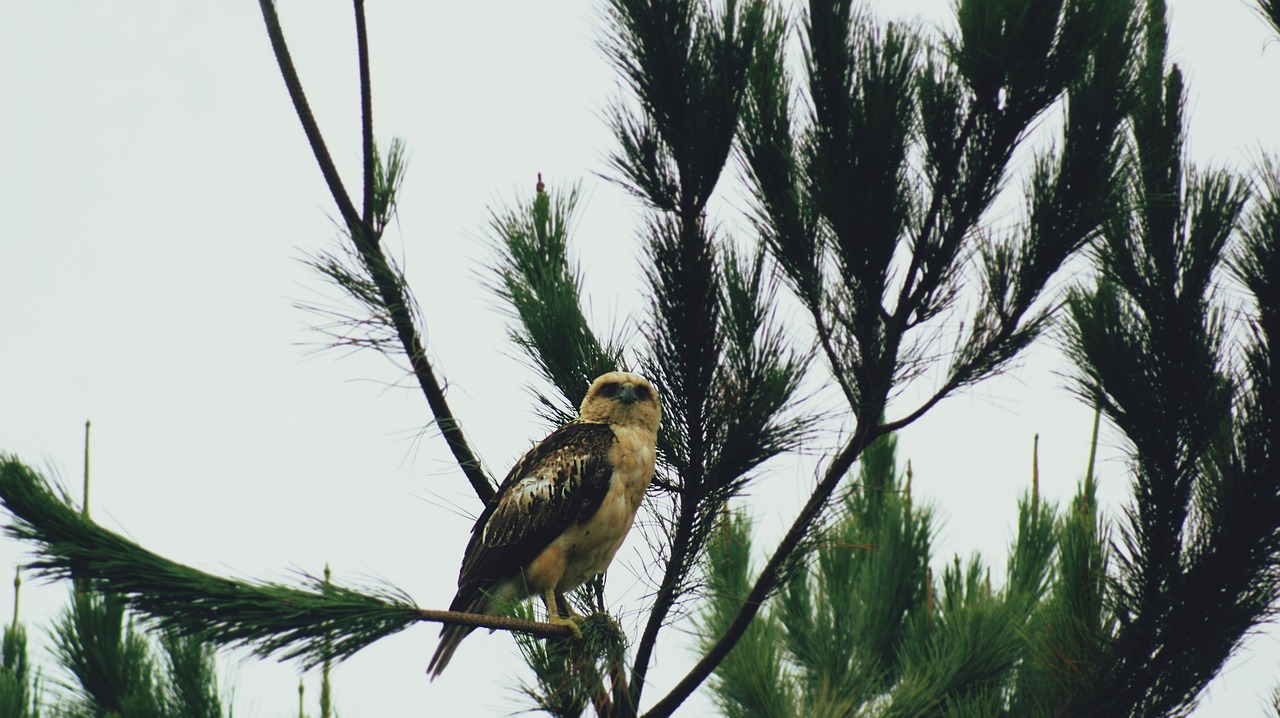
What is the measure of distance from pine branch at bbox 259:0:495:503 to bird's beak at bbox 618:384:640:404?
66 centimetres

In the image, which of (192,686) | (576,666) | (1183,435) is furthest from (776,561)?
(192,686)

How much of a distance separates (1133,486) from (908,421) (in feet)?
3.00

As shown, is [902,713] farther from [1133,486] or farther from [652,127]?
[652,127]

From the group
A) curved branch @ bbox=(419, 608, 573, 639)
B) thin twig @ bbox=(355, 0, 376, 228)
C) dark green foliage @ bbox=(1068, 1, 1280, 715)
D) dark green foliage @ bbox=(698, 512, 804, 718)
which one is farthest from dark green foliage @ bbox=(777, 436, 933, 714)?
thin twig @ bbox=(355, 0, 376, 228)

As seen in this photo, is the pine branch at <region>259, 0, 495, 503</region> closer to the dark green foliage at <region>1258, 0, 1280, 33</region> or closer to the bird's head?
the bird's head

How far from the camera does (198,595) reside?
2045 mm

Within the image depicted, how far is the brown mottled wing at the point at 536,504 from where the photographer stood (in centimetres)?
379

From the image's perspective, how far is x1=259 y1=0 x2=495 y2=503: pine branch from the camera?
3.14m

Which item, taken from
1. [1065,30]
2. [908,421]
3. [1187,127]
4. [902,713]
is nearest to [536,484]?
[908,421]

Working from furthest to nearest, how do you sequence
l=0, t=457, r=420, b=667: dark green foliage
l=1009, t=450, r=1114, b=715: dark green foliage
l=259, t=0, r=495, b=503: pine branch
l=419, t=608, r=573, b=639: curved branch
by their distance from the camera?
1. l=1009, t=450, r=1114, b=715: dark green foliage
2. l=259, t=0, r=495, b=503: pine branch
3. l=419, t=608, r=573, b=639: curved branch
4. l=0, t=457, r=420, b=667: dark green foliage

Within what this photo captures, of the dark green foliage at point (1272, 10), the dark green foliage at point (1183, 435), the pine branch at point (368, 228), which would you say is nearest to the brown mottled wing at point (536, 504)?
the pine branch at point (368, 228)

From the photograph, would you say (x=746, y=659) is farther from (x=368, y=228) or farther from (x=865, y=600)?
(x=368, y=228)

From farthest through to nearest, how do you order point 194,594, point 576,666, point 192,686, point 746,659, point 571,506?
1. point 746,659
2. point 571,506
3. point 192,686
4. point 576,666
5. point 194,594

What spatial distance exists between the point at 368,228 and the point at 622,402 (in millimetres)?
1069
